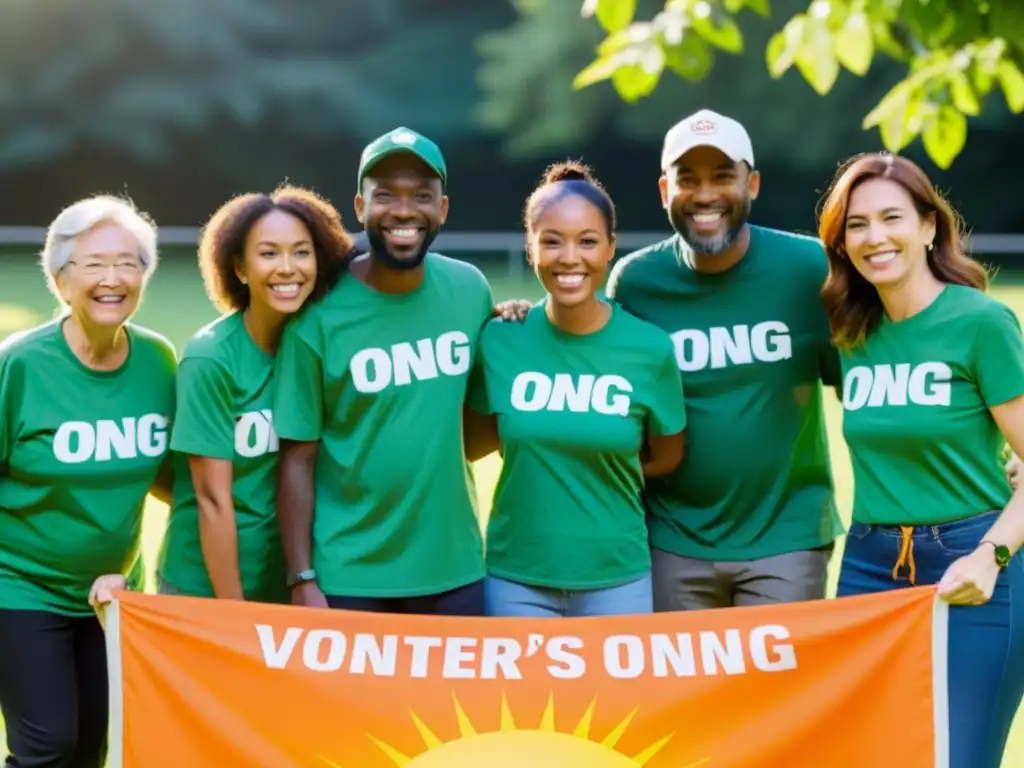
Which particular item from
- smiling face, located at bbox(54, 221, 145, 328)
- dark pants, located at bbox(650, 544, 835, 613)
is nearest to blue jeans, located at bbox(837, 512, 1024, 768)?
dark pants, located at bbox(650, 544, 835, 613)

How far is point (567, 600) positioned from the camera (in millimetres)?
4750

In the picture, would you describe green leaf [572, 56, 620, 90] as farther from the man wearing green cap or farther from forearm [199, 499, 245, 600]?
forearm [199, 499, 245, 600]

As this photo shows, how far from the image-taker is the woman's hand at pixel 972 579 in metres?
4.20

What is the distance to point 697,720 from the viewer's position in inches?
166

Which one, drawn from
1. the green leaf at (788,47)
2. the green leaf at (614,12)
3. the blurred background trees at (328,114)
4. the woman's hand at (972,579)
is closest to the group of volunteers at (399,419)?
the woman's hand at (972,579)

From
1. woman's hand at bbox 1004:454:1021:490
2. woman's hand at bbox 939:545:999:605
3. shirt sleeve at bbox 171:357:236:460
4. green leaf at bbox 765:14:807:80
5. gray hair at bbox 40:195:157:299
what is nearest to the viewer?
green leaf at bbox 765:14:807:80

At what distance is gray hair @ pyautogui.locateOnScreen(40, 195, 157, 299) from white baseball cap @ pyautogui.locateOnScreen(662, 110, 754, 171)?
1.76 meters

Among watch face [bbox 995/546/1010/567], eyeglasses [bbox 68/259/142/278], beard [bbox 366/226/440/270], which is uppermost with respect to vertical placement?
beard [bbox 366/226/440/270]

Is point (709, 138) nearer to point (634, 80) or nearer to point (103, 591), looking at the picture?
point (634, 80)

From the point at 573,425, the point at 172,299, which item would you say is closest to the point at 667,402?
the point at 573,425

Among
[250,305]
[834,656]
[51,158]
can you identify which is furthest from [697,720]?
[51,158]

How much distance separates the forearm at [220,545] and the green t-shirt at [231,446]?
0.35ft

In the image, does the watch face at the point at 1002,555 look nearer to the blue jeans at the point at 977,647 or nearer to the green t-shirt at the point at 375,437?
the blue jeans at the point at 977,647

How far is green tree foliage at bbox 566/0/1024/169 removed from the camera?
11.9 ft
